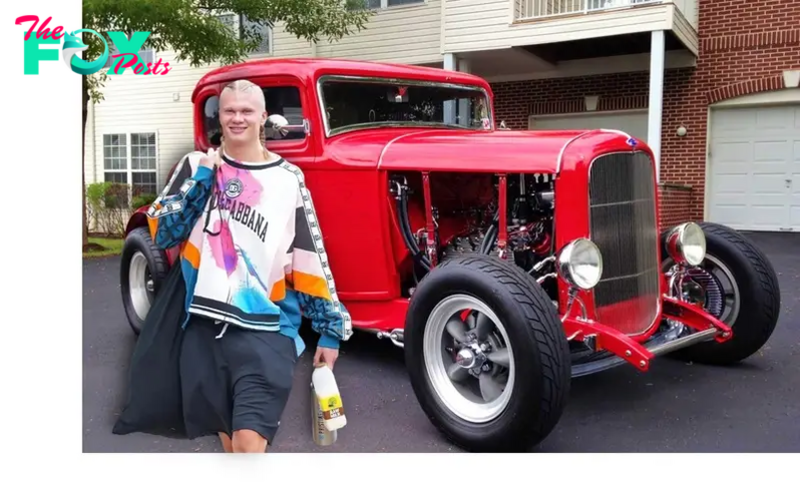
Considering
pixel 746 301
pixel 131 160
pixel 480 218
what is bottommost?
pixel 746 301

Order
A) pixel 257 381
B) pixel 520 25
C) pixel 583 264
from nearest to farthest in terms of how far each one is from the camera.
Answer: pixel 257 381, pixel 583 264, pixel 520 25

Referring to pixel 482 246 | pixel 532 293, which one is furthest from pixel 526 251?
pixel 532 293

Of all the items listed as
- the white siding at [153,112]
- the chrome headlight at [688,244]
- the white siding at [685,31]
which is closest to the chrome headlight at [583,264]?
the chrome headlight at [688,244]

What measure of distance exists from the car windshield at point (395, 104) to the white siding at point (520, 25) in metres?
2.03

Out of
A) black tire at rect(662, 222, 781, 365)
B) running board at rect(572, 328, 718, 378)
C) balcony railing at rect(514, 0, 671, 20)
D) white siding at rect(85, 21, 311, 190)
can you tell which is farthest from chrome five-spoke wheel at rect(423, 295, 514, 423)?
balcony railing at rect(514, 0, 671, 20)

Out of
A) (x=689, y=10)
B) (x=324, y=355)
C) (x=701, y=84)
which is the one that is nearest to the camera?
(x=324, y=355)

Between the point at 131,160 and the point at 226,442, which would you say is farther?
the point at 131,160

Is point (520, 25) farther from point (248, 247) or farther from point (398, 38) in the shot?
point (248, 247)

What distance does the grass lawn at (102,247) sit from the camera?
292cm

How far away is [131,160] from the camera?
9.78 feet

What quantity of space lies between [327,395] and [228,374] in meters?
0.38

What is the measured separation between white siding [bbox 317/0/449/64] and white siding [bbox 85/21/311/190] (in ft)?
2.67

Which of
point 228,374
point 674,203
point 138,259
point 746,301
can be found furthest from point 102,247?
point 674,203

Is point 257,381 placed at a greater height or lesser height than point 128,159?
lesser
